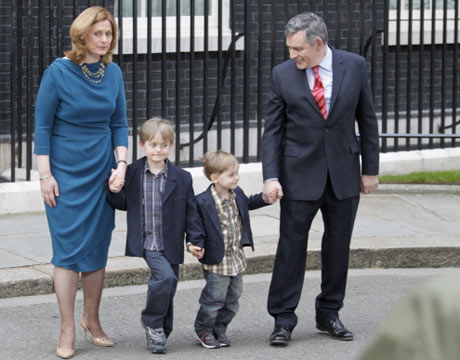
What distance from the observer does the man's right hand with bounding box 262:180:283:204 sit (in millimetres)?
5031

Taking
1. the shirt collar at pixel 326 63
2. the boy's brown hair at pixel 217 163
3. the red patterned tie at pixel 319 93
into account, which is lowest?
the boy's brown hair at pixel 217 163

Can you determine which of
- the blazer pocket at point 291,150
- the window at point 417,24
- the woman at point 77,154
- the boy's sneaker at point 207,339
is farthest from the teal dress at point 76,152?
the window at point 417,24

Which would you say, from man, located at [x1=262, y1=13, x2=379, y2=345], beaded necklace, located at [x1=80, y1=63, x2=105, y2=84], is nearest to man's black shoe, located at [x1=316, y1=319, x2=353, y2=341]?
man, located at [x1=262, y1=13, x2=379, y2=345]

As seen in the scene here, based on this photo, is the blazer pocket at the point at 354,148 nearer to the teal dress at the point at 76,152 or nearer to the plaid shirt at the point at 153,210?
the plaid shirt at the point at 153,210

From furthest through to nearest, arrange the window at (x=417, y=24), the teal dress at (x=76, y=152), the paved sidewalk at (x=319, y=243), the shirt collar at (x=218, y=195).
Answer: the window at (x=417, y=24), the paved sidewalk at (x=319, y=243), the shirt collar at (x=218, y=195), the teal dress at (x=76, y=152)

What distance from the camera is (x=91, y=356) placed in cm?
497

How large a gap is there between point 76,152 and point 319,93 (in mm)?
1185

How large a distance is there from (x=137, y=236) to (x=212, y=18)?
5.96m

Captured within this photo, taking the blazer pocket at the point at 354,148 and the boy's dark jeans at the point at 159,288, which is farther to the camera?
the blazer pocket at the point at 354,148

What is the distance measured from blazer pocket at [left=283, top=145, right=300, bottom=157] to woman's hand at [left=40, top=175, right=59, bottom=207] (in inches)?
44.2

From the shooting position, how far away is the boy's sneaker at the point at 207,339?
509 centimetres

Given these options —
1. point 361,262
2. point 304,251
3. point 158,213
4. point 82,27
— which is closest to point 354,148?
point 304,251

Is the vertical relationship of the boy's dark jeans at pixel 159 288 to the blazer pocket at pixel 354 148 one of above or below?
below

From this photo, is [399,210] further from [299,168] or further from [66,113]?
[66,113]
